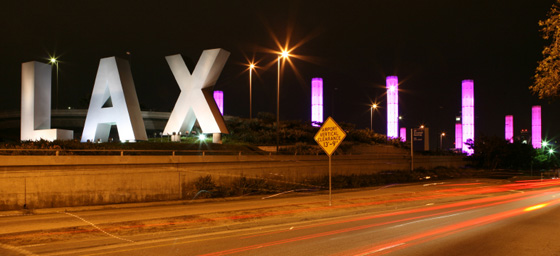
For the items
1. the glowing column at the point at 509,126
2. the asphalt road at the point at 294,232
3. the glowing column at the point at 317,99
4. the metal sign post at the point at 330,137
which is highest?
the glowing column at the point at 317,99

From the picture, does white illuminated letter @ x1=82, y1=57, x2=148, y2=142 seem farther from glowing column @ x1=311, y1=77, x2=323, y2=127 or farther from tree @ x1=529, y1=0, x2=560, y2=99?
glowing column @ x1=311, y1=77, x2=323, y2=127

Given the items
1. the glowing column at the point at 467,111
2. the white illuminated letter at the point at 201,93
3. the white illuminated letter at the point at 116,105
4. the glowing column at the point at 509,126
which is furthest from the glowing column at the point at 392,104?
the white illuminated letter at the point at 116,105

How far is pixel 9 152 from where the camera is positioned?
18.6 metres

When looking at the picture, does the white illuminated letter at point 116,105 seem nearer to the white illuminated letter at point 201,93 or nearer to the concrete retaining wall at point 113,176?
the white illuminated letter at point 201,93

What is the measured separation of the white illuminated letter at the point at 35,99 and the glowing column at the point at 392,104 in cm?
4916

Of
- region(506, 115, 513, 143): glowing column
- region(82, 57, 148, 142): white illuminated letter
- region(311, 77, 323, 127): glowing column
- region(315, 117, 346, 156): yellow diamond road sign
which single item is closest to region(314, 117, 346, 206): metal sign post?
region(315, 117, 346, 156): yellow diamond road sign

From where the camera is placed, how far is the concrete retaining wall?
17.4 m

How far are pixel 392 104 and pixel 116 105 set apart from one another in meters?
46.2

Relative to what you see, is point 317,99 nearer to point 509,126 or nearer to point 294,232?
point 509,126

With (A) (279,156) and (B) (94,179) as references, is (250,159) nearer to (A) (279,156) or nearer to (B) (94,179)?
(A) (279,156)

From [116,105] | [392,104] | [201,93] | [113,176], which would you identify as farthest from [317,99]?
[113,176]

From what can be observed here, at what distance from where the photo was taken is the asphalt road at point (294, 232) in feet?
31.9

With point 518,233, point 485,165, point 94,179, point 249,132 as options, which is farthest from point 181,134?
point 485,165

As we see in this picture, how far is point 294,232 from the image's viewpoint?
479 inches
